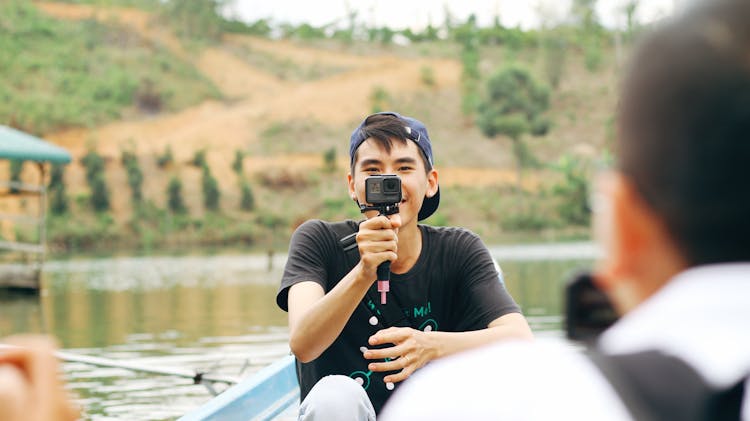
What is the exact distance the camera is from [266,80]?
66812 millimetres

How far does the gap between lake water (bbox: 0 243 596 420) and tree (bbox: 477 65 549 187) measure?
103 ft

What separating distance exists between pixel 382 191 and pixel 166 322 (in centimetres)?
1012

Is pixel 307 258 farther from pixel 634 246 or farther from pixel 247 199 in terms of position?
pixel 247 199

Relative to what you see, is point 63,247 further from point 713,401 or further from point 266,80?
point 713,401

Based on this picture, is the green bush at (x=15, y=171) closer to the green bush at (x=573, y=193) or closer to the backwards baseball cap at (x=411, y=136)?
the green bush at (x=573, y=193)

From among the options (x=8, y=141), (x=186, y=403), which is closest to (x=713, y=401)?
(x=186, y=403)

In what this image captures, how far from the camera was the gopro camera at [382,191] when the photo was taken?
2367 mm

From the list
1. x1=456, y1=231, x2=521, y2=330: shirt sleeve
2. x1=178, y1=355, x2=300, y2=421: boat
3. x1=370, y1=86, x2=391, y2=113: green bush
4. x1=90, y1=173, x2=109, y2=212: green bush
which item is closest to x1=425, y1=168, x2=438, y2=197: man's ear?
x1=456, y1=231, x2=521, y2=330: shirt sleeve

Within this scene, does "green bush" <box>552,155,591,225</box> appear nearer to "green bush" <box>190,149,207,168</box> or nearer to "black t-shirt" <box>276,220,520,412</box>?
"green bush" <box>190,149,207,168</box>

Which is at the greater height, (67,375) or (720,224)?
(720,224)

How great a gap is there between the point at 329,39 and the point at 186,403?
72259 mm

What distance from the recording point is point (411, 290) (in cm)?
254

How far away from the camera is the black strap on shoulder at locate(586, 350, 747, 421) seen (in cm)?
67

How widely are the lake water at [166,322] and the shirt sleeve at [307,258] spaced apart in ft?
2.69
